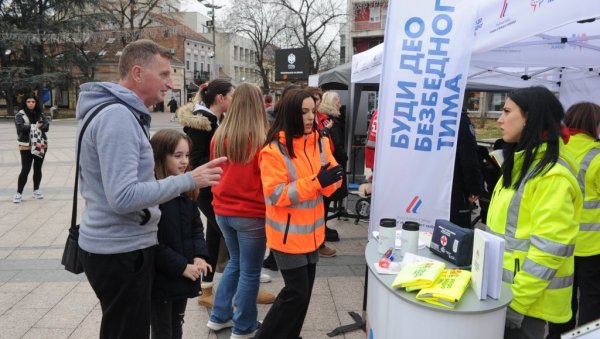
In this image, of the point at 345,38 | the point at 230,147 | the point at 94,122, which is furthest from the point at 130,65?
the point at 345,38

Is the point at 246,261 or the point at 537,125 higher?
the point at 537,125

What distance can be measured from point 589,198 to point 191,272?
8.52ft

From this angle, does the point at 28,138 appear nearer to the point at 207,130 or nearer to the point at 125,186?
the point at 207,130

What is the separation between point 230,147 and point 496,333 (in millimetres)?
1943

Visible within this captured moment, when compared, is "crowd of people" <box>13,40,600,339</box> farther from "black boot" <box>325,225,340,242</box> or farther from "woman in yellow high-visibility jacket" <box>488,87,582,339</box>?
"black boot" <box>325,225,340,242</box>

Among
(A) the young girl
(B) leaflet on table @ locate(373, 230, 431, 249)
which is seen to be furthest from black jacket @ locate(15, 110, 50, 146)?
(B) leaflet on table @ locate(373, 230, 431, 249)

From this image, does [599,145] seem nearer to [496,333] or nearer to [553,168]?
[553,168]

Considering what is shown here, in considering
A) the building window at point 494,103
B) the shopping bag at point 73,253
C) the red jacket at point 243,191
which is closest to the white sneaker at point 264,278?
the red jacket at point 243,191

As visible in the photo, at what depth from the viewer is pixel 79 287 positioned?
13.8 feet

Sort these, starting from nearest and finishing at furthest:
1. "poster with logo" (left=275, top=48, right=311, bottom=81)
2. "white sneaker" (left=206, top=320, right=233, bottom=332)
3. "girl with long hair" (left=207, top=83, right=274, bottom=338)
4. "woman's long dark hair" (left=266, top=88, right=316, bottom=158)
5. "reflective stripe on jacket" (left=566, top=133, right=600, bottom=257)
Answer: "woman's long dark hair" (left=266, top=88, right=316, bottom=158) → "reflective stripe on jacket" (left=566, top=133, right=600, bottom=257) → "girl with long hair" (left=207, top=83, right=274, bottom=338) → "white sneaker" (left=206, top=320, right=233, bottom=332) → "poster with logo" (left=275, top=48, right=311, bottom=81)

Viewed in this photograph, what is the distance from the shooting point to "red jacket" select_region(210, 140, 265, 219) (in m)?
3.08

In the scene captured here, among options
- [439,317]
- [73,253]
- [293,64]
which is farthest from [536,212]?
[293,64]

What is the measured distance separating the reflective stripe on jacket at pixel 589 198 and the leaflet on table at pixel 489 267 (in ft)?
5.03

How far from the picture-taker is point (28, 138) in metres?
7.56
